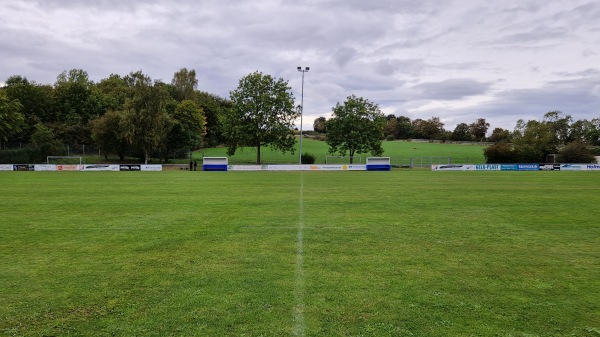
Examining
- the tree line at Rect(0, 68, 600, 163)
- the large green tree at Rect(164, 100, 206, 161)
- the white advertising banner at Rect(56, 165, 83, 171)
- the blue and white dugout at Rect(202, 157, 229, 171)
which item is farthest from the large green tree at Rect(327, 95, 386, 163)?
the white advertising banner at Rect(56, 165, 83, 171)

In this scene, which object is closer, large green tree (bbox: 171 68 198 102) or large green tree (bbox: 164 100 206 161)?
large green tree (bbox: 164 100 206 161)

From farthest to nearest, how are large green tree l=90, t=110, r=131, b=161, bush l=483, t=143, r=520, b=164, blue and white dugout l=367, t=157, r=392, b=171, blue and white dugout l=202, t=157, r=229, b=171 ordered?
bush l=483, t=143, r=520, b=164
large green tree l=90, t=110, r=131, b=161
blue and white dugout l=367, t=157, r=392, b=171
blue and white dugout l=202, t=157, r=229, b=171

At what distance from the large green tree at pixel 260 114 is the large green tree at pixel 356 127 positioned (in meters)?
6.86

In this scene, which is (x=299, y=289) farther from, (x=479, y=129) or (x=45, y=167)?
(x=479, y=129)

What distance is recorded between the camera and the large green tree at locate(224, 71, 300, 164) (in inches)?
2254

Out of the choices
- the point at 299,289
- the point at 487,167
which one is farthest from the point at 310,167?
the point at 299,289

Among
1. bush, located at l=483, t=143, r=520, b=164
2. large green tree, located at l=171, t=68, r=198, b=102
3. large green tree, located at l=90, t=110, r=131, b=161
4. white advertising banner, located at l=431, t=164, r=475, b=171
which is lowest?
white advertising banner, located at l=431, t=164, r=475, b=171

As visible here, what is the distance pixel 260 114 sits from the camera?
5775 cm

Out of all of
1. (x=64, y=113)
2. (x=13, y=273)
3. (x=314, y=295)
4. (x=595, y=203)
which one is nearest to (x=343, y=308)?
(x=314, y=295)

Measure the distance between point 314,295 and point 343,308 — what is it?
1.88ft

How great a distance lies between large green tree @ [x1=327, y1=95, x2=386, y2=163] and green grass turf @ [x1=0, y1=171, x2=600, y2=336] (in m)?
46.6

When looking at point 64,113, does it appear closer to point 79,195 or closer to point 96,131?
point 96,131

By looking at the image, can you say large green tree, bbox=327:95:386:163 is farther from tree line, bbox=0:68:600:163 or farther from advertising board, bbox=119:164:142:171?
advertising board, bbox=119:164:142:171

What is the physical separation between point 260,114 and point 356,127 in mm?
14623
